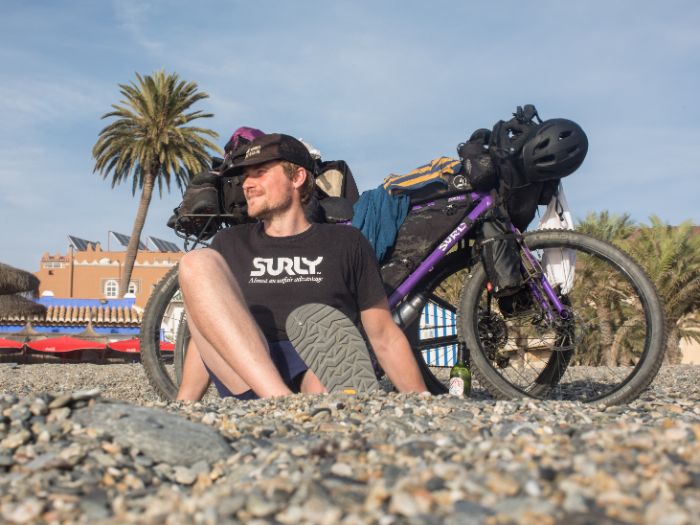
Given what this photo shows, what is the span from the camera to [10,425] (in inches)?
83.7

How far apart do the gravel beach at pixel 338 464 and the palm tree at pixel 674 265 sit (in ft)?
60.1

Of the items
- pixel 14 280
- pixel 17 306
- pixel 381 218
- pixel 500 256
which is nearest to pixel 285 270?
pixel 381 218

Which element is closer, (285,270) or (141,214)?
(285,270)

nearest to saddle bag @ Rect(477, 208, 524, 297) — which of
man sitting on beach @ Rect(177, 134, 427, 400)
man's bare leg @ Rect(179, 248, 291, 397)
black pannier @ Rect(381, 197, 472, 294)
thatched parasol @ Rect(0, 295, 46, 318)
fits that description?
black pannier @ Rect(381, 197, 472, 294)

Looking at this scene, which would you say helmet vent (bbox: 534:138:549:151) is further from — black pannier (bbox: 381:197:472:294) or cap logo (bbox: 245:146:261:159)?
cap logo (bbox: 245:146:261:159)

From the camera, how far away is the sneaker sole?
321 centimetres

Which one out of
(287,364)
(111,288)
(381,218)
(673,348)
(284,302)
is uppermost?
(381,218)

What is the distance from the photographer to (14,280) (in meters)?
21.2

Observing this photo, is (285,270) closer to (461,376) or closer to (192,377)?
(192,377)

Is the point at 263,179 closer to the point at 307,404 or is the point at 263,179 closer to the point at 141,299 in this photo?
the point at 307,404

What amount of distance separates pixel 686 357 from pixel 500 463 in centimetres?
3135

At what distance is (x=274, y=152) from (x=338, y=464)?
7.17 ft

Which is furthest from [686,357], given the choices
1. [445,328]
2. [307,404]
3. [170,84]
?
[307,404]

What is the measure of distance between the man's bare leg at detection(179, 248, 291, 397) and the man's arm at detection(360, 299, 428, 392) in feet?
2.15
